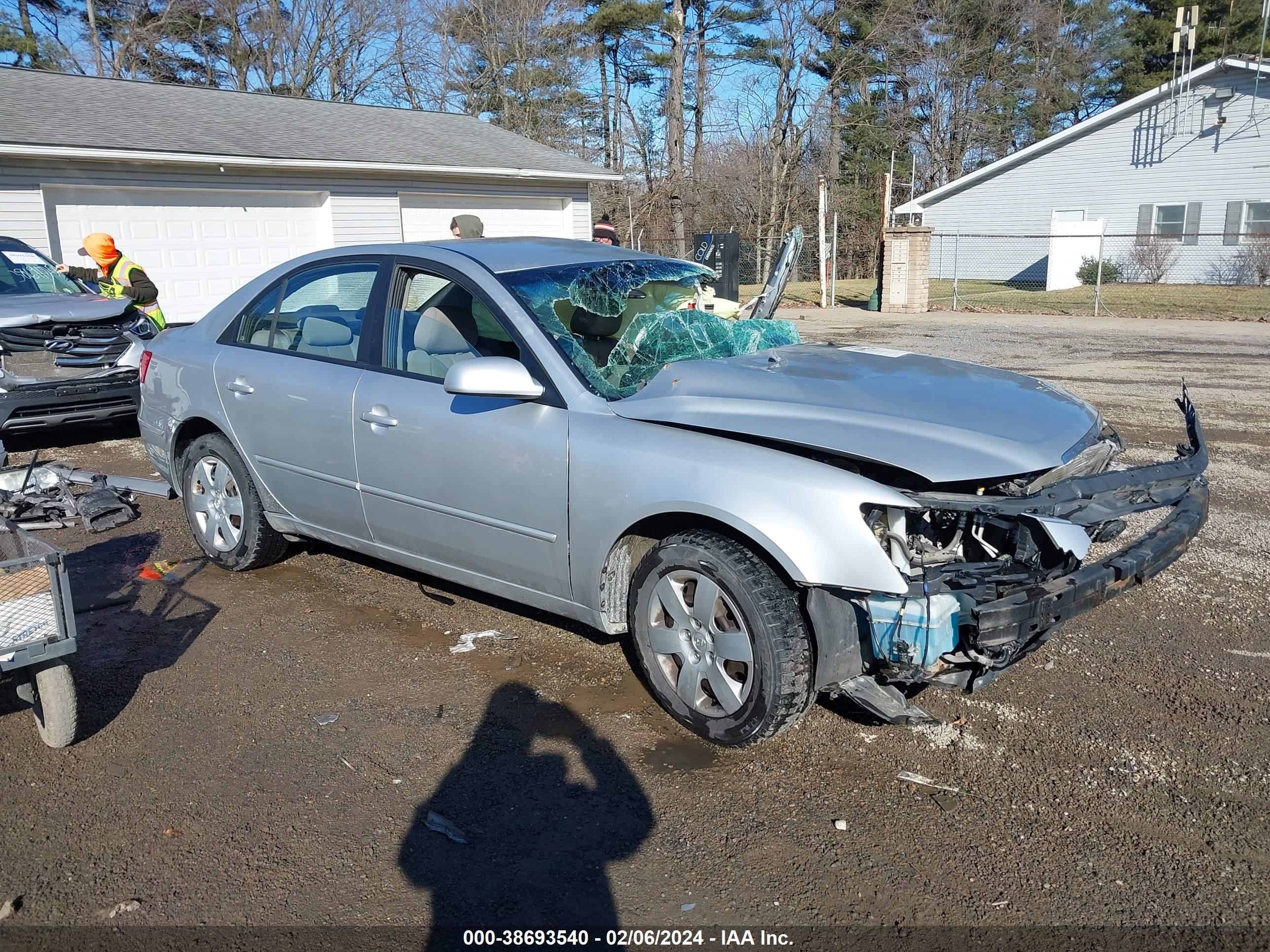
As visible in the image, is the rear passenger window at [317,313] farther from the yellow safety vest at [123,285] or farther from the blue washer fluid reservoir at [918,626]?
the yellow safety vest at [123,285]

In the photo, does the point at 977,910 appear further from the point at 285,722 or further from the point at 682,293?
the point at 682,293

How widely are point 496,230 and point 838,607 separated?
1735 centimetres

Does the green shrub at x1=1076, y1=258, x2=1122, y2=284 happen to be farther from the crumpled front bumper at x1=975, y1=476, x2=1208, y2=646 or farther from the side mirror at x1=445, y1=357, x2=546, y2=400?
the side mirror at x1=445, y1=357, x2=546, y2=400

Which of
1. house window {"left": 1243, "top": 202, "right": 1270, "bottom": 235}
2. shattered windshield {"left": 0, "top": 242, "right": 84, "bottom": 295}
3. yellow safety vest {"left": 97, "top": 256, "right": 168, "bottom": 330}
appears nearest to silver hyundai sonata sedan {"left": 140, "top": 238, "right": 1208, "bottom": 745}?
yellow safety vest {"left": 97, "top": 256, "right": 168, "bottom": 330}

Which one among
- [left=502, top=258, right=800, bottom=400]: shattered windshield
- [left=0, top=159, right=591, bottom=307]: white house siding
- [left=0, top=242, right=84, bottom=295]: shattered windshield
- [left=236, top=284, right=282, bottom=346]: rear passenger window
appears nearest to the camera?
[left=502, top=258, right=800, bottom=400]: shattered windshield

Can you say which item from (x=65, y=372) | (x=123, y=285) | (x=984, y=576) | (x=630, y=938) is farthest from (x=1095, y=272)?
(x=630, y=938)

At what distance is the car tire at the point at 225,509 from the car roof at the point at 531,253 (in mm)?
1614

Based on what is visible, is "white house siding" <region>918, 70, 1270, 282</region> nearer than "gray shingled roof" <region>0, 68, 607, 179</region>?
No

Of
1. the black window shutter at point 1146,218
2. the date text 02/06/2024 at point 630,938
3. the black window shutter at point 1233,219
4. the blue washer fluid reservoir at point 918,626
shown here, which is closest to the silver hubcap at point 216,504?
the date text 02/06/2024 at point 630,938

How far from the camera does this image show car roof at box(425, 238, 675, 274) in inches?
178

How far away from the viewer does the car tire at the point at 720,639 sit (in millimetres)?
3328

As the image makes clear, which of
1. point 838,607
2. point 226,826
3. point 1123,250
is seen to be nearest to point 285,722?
point 226,826

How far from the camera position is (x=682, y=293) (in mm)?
4996

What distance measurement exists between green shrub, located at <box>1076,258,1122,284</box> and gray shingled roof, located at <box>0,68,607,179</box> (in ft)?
52.2
